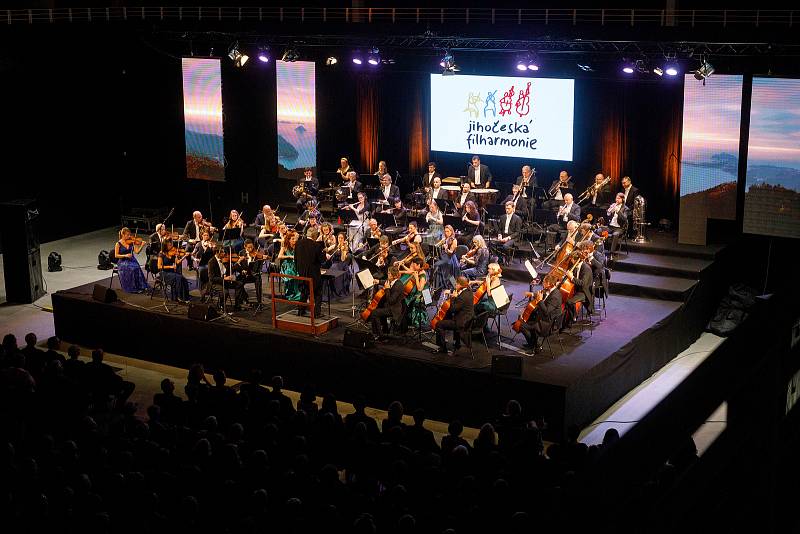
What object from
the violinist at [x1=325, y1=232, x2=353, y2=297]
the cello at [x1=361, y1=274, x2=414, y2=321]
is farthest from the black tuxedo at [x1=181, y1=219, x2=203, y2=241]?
the cello at [x1=361, y1=274, x2=414, y2=321]

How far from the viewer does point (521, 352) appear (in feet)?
40.3

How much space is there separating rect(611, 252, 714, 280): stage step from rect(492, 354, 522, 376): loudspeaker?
15.6ft

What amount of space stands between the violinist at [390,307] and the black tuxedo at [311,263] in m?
1.31

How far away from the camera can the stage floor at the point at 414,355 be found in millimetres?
11531

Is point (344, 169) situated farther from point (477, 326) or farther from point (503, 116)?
point (477, 326)

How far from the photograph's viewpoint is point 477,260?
48.3 feet

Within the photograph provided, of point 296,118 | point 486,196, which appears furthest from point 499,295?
point 296,118

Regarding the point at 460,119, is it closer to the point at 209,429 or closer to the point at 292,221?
the point at 292,221

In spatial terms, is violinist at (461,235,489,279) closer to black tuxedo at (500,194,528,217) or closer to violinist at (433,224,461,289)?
violinist at (433,224,461,289)

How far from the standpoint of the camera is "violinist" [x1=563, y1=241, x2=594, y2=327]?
12742mm

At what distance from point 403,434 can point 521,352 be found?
14.2 feet

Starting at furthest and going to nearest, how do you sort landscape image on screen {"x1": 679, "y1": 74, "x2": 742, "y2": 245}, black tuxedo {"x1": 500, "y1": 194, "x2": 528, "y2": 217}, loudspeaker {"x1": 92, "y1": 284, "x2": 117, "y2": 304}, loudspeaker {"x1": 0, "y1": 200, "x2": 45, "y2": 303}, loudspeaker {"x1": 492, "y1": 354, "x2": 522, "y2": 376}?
1. black tuxedo {"x1": 500, "y1": 194, "x2": 528, "y2": 217}
2. loudspeaker {"x1": 0, "y1": 200, "x2": 45, "y2": 303}
3. landscape image on screen {"x1": 679, "y1": 74, "x2": 742, "y2": 245}
4. loudspeaker {"x1": 92, "y1": 284, "x2": 117, "y2": 304}
5. loudspeaker {"x1": 492, "y1": 354, "x2": 522, "y2": 376}

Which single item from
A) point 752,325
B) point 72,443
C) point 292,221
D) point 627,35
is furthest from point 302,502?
point 292,221

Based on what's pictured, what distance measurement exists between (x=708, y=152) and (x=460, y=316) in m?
6.50
